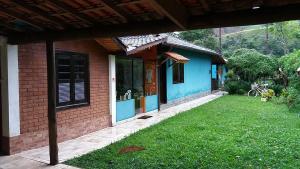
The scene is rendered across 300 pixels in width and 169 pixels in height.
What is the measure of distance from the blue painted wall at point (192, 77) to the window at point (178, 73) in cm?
26

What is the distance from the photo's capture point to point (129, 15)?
4613 mm

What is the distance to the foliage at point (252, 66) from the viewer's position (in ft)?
70.7

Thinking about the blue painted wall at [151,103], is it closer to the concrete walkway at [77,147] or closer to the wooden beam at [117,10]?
the concrete walkway at [77,147]

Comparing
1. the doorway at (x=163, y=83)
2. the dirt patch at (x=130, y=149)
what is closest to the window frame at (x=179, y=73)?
the doorway at (x=163, y=83)

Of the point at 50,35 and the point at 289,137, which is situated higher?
the point at 50,35

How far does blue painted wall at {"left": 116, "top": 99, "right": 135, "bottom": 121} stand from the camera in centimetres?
1046

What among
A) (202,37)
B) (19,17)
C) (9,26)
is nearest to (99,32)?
(19,17)

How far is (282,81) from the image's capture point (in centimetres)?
2089

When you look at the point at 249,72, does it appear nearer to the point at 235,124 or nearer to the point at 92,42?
the point at 235,124

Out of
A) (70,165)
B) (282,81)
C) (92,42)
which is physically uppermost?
(92,42)

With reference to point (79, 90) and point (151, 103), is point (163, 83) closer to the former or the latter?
point (151, 103)

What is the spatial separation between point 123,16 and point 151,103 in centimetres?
872

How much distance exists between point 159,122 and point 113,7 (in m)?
6.82

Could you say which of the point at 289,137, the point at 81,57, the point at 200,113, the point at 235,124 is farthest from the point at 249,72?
the point at 81,57
